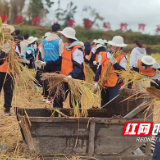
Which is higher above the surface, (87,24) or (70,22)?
(70,22)

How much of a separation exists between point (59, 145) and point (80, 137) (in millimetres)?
279

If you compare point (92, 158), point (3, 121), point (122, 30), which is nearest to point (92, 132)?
point (92, 158)

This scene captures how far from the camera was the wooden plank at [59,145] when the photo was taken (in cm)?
376

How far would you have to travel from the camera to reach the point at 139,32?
38.0 meters

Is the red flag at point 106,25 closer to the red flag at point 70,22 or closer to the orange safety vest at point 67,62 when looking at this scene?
the red flag at point 70,22

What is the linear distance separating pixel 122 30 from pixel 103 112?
33158mm

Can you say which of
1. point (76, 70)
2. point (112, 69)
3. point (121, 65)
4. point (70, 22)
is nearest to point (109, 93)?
point (112, 69)

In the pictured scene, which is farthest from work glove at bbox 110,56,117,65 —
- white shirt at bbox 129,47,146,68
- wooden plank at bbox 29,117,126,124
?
white shirt at bbox 129,47,146,68

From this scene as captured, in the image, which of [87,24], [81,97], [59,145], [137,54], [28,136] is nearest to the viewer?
[28,136]

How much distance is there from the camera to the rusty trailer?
12.2 ft

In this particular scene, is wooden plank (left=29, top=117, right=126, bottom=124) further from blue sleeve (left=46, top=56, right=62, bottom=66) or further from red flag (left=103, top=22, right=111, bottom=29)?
red flag (left=103, top=22, right=111, bottom=29)

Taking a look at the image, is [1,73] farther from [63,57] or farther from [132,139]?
[132,139]

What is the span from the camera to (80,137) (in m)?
3.83

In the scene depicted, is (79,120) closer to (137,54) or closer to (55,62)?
(55,62)
